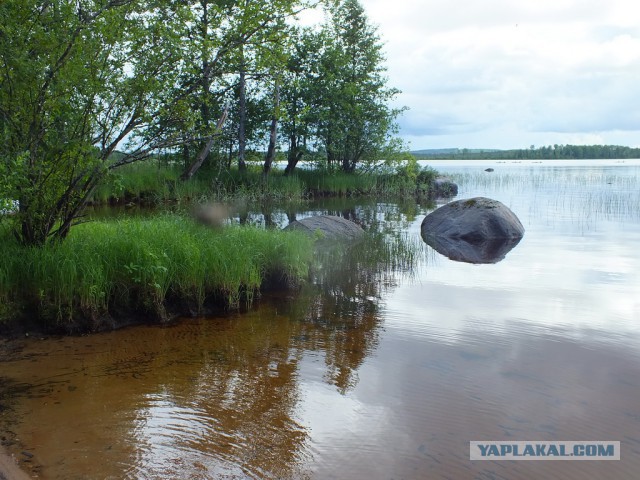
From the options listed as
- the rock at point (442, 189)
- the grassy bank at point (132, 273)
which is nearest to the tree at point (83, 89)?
the grassy bank at point (132, 273)

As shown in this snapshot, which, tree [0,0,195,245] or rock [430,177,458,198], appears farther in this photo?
rock [430,177,458,198]

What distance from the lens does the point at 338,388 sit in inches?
225

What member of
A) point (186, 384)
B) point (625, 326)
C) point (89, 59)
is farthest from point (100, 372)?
point (625, 326)

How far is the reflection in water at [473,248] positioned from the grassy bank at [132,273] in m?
5.45

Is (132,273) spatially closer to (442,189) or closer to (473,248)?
(473,248)

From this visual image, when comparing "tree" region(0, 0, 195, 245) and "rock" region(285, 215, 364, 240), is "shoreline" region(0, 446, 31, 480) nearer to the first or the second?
"tree" region(0, 0, 195, 245)

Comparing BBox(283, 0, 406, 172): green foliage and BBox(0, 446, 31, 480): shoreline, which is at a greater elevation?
BBox(283, 0, 406, 172): green foliage

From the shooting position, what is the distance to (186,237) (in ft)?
29.0

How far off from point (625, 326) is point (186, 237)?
6622 mm

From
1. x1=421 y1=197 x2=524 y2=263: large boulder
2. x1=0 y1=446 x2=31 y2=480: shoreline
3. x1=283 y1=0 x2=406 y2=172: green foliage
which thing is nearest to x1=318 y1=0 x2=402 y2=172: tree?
x1=283 y1=0 x2=406 y2=172: green foliage

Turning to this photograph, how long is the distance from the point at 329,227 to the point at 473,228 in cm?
468

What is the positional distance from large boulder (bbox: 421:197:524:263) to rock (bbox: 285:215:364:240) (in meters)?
2.21

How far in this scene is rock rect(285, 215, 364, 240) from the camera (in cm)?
1338

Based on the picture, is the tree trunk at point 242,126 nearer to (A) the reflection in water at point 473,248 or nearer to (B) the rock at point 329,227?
(B) the rock at point 329,227
